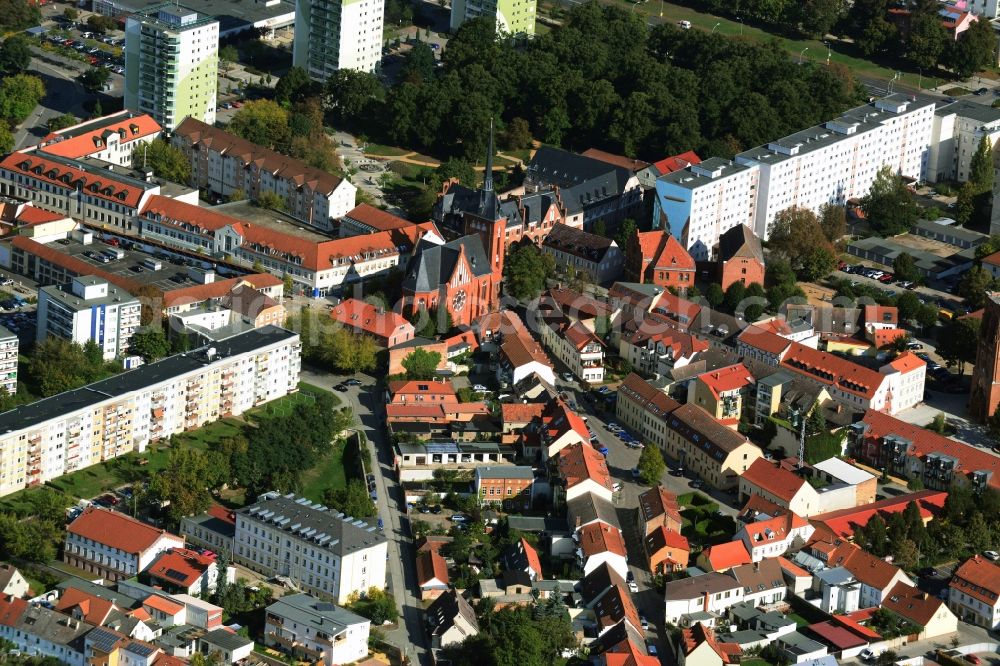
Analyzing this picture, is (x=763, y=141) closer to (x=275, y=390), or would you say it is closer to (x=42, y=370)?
(x=275, y=390)

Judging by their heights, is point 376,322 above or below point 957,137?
below

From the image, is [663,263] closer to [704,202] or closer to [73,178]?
[704,202]

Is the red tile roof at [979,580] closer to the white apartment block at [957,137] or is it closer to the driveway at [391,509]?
the driveway at [391,509]

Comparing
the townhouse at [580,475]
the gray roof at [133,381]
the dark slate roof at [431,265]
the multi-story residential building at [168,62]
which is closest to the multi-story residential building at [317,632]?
the townhouse at [580,475]

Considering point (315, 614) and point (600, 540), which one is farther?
point (600, 540)

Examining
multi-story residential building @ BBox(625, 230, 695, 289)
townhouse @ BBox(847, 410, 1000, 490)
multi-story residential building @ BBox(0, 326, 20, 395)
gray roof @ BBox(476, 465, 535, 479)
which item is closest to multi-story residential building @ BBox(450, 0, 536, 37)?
multi-story residential building @ BBox(625, 230, 695, 289)

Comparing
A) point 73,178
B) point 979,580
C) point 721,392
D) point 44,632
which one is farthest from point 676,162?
point 44,632
